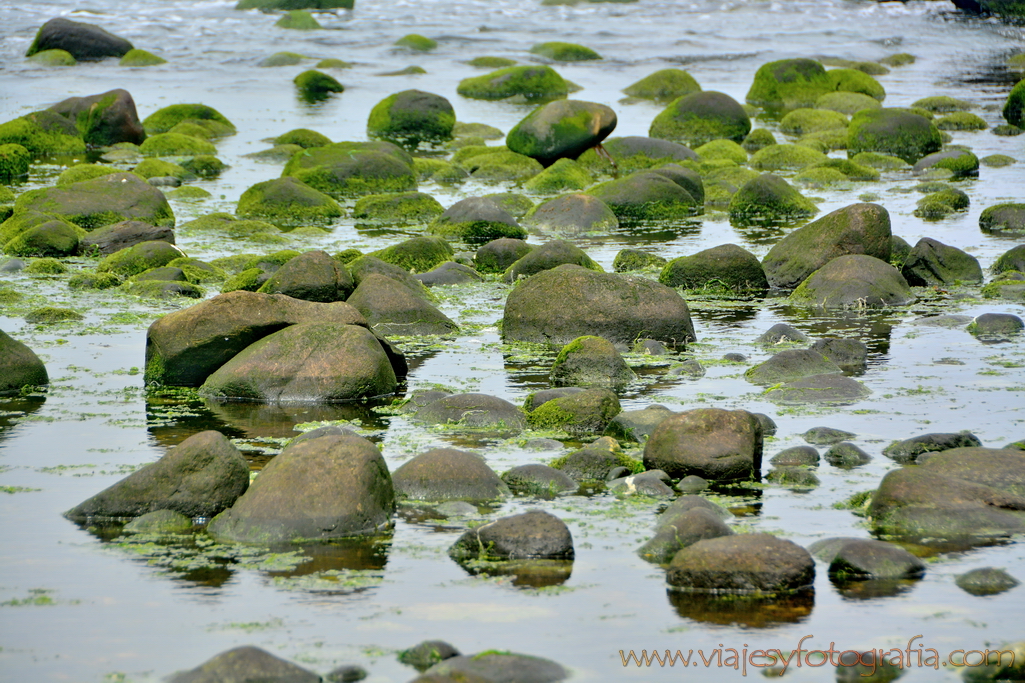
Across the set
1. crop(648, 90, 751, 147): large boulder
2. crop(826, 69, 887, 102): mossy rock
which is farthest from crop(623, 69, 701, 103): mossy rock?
crop(648, 90, 751, 147): large boulder

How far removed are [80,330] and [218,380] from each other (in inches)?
96.5

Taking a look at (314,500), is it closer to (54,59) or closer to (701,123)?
(701,123)

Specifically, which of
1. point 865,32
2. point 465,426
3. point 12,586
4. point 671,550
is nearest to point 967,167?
point 465,426

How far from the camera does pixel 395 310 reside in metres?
10.5

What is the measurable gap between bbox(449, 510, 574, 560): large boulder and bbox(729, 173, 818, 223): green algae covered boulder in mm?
11004

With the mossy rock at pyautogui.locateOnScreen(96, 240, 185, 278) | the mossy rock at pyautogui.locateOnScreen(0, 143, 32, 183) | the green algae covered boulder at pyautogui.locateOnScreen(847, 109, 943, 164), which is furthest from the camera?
the green algae covered boulder at pyautogui.locateOnScreen(847, 109, 943, 164)

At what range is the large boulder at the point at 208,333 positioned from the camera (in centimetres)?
877

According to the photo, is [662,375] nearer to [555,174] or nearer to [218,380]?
[218,380]

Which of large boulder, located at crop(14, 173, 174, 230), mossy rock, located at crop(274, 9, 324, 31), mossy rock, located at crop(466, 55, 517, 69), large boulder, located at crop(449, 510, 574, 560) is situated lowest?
mossy rock, located at crop(466, 55, 517, 69)

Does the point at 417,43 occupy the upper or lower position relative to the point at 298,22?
lower

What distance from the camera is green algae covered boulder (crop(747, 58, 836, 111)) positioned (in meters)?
28.9

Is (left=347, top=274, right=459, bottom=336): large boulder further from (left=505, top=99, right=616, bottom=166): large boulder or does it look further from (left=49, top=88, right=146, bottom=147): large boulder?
(left=49, top=88, right=146, bottom=147): large boulder

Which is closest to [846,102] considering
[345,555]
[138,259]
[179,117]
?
[179,117]

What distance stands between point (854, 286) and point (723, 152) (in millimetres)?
9672
